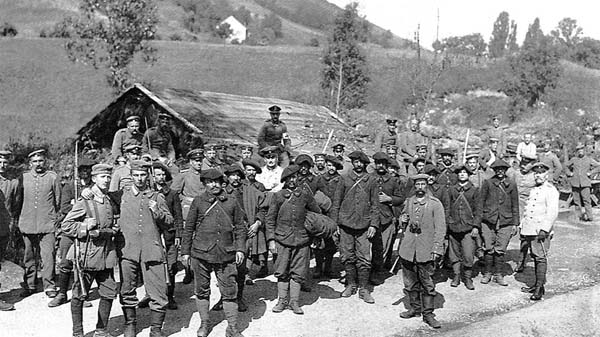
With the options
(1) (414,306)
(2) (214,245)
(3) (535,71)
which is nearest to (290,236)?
(2) (214,245)

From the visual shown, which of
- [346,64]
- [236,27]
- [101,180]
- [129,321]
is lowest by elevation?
[129,321]

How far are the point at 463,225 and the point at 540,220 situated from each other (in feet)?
3.52

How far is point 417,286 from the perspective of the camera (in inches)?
309

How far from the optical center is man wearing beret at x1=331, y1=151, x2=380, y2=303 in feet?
27.7

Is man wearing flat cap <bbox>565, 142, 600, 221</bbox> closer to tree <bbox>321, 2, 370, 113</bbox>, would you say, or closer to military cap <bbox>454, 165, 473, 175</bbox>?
military cap <bbox>454, 165, 473, 175</bbox>

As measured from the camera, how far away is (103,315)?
22.1 feet

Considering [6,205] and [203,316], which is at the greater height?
[6,205]

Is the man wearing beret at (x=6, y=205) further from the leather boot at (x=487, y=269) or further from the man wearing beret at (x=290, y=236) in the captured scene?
the leather boot at (x=487, y=269)

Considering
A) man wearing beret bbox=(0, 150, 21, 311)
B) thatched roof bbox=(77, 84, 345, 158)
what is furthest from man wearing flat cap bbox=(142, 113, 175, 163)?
man wearing beret bbox=(0, 150, 21, 311)

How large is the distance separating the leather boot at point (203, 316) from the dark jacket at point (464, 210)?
4021mm

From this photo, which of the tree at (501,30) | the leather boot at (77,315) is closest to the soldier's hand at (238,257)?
the leather boot at (77,315)

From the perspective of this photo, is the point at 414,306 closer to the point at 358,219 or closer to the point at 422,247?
the point at 422,247

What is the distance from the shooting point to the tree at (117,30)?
2247cm

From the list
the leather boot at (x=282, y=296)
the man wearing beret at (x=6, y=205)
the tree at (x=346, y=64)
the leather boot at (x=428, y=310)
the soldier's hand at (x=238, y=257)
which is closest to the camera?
the soldier's hand at (x=238, y=257)
